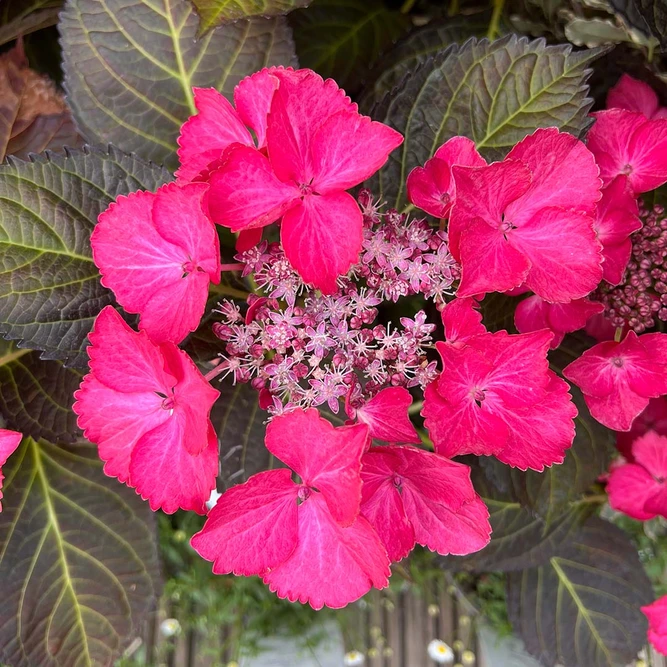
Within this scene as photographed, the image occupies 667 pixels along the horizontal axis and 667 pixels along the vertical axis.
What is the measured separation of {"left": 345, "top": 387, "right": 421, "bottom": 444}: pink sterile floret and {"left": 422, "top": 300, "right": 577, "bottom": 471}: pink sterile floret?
2cm

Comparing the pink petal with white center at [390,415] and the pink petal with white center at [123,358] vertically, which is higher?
the pink petal with white center at [123,358]

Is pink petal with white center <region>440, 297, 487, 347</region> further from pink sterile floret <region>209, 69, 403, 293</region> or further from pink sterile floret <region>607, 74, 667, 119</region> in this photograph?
pink sterile floret <region>607, 74, 667, 119</region>

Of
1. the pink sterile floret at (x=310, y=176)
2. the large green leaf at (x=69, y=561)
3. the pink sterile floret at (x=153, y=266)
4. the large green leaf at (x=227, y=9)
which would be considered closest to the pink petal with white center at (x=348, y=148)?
the pink sterile floret at (x=310, y=176)

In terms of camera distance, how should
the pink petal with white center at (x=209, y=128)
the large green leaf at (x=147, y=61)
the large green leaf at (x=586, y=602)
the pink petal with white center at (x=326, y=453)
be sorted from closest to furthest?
the pink petal with white center at (x=326, y=453), the pink petal with white center at (x=209, y=128), the large green leaf at (x=147, y=61), the large green leaf at (x=586, y=602)

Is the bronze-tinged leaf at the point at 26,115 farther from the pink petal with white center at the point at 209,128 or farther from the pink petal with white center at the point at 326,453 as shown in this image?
the pink petal with white center at the point at 326,453

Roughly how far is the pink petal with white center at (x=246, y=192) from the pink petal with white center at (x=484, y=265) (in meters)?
0.12

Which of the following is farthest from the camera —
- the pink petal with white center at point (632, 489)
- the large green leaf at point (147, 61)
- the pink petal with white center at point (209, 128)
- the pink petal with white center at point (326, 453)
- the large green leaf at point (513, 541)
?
the large green leaf at point (513, 541)

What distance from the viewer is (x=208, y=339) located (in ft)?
1.91

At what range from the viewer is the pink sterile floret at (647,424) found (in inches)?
27.8

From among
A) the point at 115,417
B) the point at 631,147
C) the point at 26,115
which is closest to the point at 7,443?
the point at 115,417

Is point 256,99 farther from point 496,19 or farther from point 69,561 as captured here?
point 69,561

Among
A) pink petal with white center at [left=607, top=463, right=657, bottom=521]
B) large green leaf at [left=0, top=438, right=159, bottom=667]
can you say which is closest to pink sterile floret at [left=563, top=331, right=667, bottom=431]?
pink petal with white center at [left=607, top=463, right=657, bottom=521]

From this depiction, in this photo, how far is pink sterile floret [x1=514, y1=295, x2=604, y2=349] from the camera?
21.3 inches

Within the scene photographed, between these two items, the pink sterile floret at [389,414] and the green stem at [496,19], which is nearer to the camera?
the pink sterile floret at [389,414]
